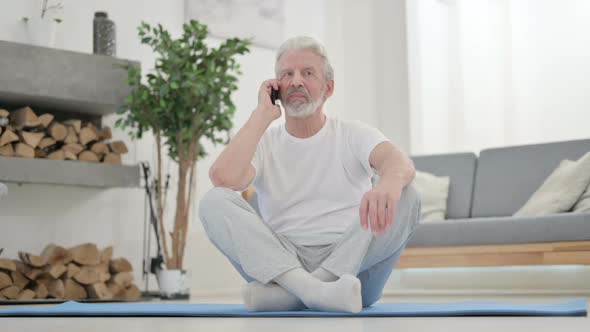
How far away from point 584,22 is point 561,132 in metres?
0.79

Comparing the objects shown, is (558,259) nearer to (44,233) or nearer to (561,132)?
(561,132)

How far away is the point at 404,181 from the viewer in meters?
2.02

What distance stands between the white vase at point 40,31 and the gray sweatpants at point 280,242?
2817mm

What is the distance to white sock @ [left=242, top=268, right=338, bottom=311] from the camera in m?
2.03

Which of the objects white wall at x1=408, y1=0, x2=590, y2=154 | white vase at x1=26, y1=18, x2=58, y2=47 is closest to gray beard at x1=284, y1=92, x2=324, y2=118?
white vase at x1=26, y1=18, x2=58, y2=47

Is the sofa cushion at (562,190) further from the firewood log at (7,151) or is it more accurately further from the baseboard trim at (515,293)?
the firewood log at (7,151)

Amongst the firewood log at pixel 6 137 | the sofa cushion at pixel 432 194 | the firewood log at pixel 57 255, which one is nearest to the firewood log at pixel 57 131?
the firewood log at pixel 6 137

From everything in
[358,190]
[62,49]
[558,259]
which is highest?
[62,49]

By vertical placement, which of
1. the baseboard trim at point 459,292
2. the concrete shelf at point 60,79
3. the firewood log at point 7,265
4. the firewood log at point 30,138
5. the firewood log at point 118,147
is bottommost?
the baseboard trim at point 459,292

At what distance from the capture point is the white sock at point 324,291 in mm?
1920

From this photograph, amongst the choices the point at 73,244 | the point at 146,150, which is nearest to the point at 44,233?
the point at 73,244

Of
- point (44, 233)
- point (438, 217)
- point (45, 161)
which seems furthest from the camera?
point (438, 217)

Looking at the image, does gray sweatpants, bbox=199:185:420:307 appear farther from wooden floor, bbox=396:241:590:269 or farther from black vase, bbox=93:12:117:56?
black vase, bbox=93:12:117:56

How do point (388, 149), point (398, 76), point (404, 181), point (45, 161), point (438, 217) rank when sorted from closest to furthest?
1. point (404, 181)
2. point (388, 149)
3. point (45, 161)
4. point (438, 217)
5. point (398, 76)
